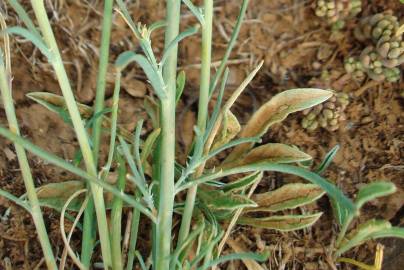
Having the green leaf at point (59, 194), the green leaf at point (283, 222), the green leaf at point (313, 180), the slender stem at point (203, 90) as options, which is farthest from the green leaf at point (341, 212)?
the green leaf at point (59, 194)

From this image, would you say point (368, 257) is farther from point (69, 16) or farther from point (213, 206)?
point (69, 16)

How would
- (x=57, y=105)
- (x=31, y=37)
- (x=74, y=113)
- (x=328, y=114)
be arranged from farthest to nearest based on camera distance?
1. (x=328, y=114)
2. (x=57, y=105)
3. (x=74, y=113)
4. (x=31, y=37)

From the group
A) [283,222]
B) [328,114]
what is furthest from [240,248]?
[328,114]

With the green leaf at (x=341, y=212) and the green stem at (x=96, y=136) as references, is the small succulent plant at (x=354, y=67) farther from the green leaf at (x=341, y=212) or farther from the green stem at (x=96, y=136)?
the green stem at (x=96, y=136)

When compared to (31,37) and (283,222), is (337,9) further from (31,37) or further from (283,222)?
(31,37)

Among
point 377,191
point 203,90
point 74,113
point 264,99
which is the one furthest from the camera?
point 264,99

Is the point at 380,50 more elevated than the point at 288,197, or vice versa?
the point at 380,50
